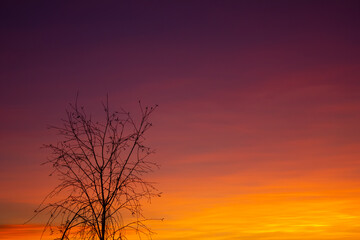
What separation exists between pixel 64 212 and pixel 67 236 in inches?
13.6

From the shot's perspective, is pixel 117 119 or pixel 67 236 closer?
pixel 67 236

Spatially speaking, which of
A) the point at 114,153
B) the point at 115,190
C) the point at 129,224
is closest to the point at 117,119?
the point at 114,153

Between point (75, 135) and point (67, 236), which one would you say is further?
point (75, 135)

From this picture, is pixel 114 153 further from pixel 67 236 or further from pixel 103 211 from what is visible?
pixel 67 236

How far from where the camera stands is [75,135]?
8242 mm

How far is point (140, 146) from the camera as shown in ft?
26.8

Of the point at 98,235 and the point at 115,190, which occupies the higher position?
the point at 115,190

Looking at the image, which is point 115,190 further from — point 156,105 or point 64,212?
point 156,105

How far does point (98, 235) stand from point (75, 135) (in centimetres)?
156

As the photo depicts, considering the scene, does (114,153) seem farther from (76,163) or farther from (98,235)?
(98,235)

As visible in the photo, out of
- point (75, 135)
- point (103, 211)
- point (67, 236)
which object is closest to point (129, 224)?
point (103, 211)

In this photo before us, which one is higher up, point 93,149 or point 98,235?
point 93,149

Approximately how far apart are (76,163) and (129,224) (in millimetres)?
1215

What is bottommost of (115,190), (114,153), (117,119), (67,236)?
(67,236)
